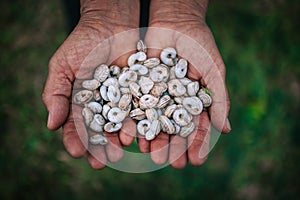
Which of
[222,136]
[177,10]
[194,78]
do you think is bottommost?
[222,136]

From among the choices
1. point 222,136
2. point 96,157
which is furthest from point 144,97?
point 222,136

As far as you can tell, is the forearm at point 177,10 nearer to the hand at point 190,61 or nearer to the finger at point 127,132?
the hand at point 190,61

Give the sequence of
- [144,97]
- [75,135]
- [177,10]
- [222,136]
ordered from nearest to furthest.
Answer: [75,135] < [144,97] < [177,10] < [222,136]

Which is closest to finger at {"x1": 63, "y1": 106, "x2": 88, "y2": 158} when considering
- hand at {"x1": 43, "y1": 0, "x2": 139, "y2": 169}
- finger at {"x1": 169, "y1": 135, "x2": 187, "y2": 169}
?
hand at {"x1": 43, "y1": 0, "x2": 139, "y2": 169}

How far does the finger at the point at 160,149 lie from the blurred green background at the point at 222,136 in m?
0.40

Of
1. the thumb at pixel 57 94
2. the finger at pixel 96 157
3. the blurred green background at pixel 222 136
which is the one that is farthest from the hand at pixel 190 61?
the blurred green background at pixel 222 136

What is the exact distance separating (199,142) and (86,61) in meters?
0.39

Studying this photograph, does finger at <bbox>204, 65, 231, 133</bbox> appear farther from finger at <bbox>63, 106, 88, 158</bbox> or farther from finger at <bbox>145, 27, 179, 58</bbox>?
finger at <bbox>63, 106, 88, 158</bbox>

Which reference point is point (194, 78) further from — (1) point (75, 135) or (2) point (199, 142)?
(1) point (75, 135)

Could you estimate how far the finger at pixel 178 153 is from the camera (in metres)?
1.19

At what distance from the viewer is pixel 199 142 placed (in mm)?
1192

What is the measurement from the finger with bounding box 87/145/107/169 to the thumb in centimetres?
11

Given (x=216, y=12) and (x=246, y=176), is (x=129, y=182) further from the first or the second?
(x=216, y=12)

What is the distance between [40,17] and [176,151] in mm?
1003
